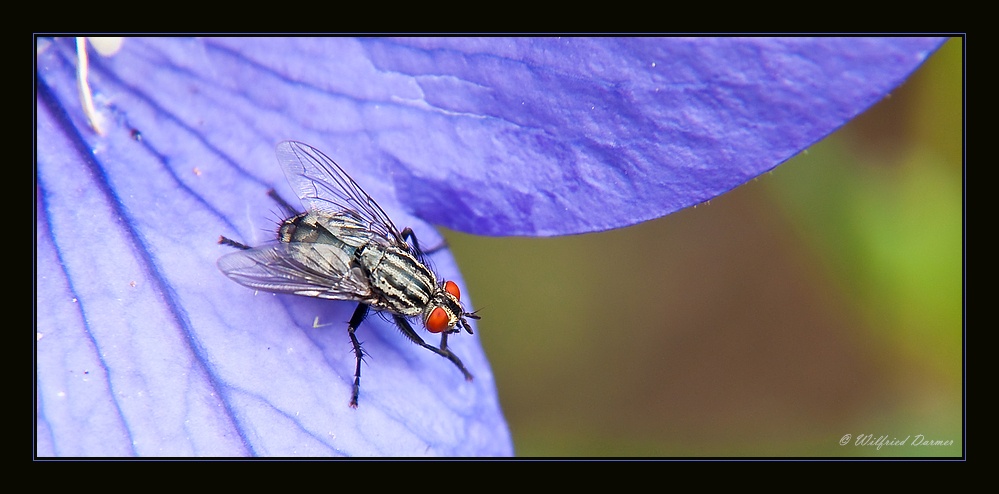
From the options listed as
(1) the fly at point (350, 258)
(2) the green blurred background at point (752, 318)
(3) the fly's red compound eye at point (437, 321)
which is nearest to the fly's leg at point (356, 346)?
(1) the fly at point (350, 258)

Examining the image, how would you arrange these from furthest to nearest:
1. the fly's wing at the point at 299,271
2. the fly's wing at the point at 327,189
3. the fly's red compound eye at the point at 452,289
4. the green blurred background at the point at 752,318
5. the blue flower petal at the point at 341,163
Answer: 1. the green blurred background at the point at 752,318
2. the fly's red compound eye at the point at 452,289
3. the fly's wing at the point at 327,189
4. the fly's wing at the point at 299,271
5. the blue flower petal at the point at 341,163

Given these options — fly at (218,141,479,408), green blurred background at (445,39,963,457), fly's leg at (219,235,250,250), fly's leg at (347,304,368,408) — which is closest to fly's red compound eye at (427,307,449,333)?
fly at (218,141,479,408)

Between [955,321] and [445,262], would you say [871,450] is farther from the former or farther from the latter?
[445,262]

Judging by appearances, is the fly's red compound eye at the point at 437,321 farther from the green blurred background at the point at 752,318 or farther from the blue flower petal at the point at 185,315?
the green blurred background at the point at 752,318

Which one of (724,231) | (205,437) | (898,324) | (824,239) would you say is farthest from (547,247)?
(205,437)

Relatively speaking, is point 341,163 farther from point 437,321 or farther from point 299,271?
point 437,321
